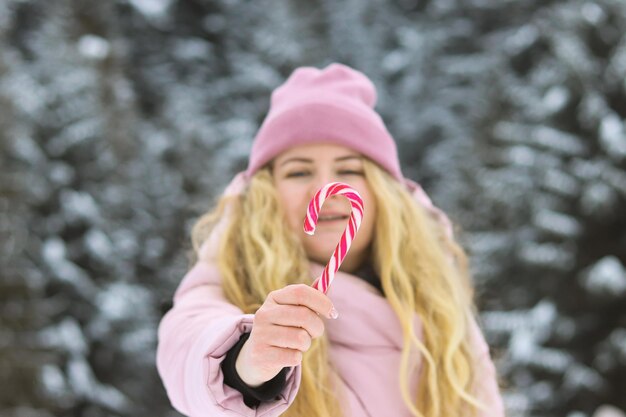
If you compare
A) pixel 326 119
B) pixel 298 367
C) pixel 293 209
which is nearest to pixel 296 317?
pixel 298 367

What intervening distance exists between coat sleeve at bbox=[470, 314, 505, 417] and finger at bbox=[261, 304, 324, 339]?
95 centimetres

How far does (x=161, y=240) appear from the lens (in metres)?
13.1

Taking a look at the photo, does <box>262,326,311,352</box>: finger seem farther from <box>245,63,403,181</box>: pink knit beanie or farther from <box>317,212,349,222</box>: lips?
<box>245,63,403,181</box>: pink knit beanie

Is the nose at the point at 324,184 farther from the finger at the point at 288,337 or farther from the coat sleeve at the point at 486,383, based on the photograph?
the finger at the point at 288,337

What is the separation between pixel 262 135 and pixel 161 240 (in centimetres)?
1076

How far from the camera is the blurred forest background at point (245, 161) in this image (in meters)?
9.88

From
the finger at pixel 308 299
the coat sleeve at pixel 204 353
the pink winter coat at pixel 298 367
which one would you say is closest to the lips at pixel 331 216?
the pink winter coat at pixel 298 367

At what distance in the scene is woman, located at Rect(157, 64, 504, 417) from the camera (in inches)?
84.3

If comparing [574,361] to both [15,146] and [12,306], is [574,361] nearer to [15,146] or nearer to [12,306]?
[12,306]

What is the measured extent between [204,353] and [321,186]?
75 cm

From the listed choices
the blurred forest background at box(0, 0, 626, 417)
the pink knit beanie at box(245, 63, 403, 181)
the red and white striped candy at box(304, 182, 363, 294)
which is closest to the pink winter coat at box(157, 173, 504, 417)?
the red and white striped candy at box(304, 182, 363, 294)

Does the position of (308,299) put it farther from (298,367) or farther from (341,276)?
(341,276)

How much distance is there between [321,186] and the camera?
7.83ft

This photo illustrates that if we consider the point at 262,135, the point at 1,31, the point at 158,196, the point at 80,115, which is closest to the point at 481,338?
the point at 262,135
